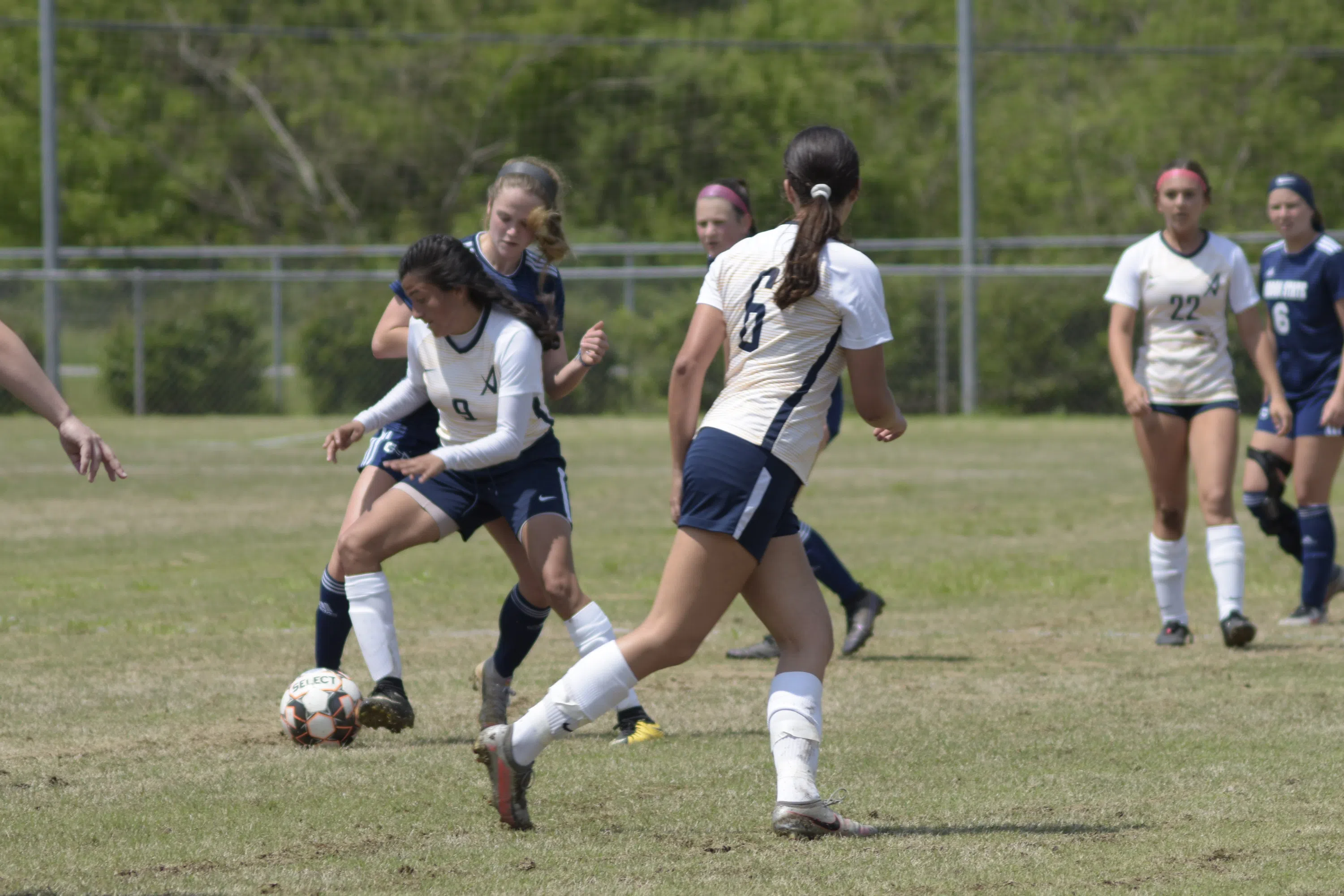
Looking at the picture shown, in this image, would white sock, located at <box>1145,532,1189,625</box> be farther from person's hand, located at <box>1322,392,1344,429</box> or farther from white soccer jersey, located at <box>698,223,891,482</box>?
white soccer jersey, located at <box>698,223,891,482</box>

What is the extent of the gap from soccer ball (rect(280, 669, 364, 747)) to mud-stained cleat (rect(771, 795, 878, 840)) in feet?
6.23

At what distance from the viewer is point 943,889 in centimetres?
426

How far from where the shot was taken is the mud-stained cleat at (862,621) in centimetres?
814

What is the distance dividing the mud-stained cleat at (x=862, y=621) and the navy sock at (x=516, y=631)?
2.17 m

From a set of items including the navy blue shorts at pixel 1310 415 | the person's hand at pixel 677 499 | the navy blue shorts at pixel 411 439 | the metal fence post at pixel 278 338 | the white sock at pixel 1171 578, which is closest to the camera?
the person's hand at pixel 677 499

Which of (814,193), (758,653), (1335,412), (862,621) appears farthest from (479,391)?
(1335,412)

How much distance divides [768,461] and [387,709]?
203cm

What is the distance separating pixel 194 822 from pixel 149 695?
2.13 meters

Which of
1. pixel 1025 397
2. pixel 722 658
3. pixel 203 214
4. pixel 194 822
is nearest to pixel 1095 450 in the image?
pixel 1025 397

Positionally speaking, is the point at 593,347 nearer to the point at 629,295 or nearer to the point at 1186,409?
the point at 1186,409

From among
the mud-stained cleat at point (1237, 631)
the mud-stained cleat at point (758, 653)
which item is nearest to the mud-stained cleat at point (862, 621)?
the mud-stained cleat at point (758, 653)

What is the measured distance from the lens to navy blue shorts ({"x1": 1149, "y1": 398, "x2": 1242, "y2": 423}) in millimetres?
8219

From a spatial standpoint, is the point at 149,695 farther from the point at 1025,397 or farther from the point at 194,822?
the point at 1025,397

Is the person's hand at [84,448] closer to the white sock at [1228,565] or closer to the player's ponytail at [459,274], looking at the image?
the player's ponytail at [459,274]
